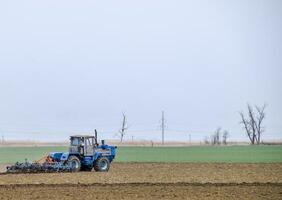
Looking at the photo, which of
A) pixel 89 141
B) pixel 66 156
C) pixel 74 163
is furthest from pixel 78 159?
pixel 89 141

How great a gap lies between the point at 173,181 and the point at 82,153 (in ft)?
33.8

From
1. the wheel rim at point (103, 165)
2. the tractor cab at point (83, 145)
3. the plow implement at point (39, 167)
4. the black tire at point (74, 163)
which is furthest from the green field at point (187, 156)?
the plow implement at point (39, 167)

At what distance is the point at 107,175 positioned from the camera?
121 ft

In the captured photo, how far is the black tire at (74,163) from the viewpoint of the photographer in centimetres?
3972

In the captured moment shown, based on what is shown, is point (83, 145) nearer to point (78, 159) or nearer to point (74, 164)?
point (78, 159)

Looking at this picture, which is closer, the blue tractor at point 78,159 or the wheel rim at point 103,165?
the blue tractor at point 78,159

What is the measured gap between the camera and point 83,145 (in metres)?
40.5

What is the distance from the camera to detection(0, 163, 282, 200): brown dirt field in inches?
982

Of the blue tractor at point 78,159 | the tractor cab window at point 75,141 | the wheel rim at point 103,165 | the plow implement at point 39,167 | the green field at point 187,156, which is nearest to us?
the plow implement at point 39,167

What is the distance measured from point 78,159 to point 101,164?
1.69 metres

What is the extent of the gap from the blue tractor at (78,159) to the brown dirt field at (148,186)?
1.69m

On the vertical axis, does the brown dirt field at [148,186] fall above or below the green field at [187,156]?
below

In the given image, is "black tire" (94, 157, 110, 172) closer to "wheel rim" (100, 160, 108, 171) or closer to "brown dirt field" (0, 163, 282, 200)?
"wheel rim" (100, 160, 108, 171)

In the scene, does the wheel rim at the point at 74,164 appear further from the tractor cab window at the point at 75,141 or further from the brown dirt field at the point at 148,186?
the brown dirt field at the point at 148,186
